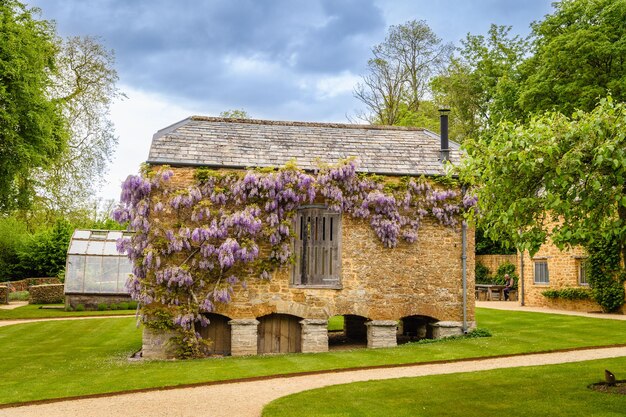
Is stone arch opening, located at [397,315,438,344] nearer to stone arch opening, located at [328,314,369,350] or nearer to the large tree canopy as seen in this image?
stone arch opening, located at [328,314,369,350]

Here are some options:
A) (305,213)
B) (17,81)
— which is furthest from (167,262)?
(17,81)

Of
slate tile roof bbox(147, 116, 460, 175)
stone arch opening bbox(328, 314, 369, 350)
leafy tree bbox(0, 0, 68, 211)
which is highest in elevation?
leafy tree bbox(0, 0, 68, 211)

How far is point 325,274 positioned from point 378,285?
130 cm

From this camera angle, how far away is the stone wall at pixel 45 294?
27.7 m

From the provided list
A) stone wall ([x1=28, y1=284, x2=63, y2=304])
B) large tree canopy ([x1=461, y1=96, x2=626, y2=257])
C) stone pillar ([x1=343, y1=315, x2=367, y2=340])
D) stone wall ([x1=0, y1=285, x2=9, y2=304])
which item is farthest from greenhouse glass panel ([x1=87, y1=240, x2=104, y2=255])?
large tree canopy ([x1=461, y1=96, x2=626, y2=257])

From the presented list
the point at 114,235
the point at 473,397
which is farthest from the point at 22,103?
the point at 473,397

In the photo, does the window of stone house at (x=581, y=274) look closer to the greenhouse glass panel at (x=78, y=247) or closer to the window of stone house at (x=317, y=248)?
the window of stone house at (x=317, y=248)

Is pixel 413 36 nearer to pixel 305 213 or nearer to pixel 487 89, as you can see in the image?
pixel 487 89

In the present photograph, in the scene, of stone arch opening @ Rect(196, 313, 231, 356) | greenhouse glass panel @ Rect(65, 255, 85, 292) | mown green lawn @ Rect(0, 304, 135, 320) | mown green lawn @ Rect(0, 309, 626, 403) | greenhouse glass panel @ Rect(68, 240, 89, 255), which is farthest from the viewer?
greenhouse glass panel @ Rect(68, 240, 89, 255)

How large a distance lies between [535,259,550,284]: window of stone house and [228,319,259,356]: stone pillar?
15.0 metres

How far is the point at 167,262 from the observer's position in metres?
14.2

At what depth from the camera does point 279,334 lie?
15031 millimetres

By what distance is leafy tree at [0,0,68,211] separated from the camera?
23156 millimetres

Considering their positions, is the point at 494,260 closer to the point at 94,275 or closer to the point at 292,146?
the point at 94,275
